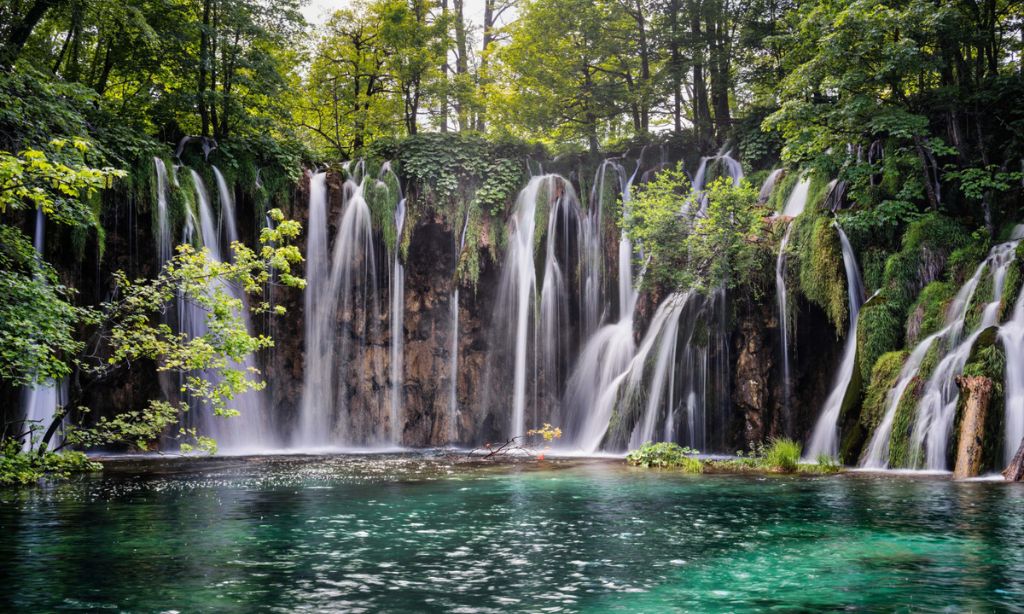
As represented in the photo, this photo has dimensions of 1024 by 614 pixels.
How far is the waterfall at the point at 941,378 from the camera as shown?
41.8 ft

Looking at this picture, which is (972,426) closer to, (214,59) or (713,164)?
(713,164)

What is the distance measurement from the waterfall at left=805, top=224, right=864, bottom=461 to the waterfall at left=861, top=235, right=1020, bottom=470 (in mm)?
1191

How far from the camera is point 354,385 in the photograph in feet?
79.9

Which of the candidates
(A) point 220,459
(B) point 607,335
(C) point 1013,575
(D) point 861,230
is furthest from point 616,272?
(C) point 1013,575

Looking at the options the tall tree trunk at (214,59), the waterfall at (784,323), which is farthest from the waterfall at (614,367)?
the tall tree trunk at (214,59)

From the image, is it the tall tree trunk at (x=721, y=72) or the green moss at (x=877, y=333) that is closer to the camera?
the green moss at (x=877, y=333)

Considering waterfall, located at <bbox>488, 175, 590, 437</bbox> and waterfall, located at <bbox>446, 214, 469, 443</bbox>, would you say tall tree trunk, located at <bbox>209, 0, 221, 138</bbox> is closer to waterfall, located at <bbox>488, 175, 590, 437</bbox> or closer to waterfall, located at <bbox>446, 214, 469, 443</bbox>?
waterfall, located at <bbox>446, 214, 469, 443</bbox>

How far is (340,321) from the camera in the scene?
24172 millimetres

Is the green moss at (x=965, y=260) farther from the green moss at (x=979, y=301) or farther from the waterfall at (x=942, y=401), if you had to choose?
the waterfall at (x=942, y=401)

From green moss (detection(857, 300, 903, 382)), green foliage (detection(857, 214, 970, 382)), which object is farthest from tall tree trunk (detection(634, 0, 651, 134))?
green moss (detection(857, 300, 903, 382))

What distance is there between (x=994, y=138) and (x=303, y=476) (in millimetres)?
17829

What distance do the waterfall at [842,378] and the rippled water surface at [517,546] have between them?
306 cm

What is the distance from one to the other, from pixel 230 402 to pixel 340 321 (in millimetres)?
4235

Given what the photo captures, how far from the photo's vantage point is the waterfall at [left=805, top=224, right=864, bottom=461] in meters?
15.1
